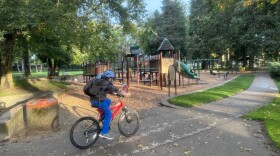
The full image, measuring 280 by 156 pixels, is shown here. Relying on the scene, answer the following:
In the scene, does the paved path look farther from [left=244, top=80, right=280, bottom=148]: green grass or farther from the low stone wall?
the low stone wall

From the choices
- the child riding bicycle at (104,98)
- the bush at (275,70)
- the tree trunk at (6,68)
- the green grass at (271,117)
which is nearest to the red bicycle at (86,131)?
the child riding bicycle at (104,98)

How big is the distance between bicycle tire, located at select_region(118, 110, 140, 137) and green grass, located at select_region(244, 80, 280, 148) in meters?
2.78

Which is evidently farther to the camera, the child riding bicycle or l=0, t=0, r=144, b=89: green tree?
l=0, t=0, r=144, b=89: green tree

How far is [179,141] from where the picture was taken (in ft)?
18.2

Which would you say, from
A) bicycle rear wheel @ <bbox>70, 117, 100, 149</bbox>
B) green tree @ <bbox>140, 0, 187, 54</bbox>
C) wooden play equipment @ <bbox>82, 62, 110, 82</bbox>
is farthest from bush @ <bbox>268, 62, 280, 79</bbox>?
green tree @ <bbox>140, 0, 187, 54</bbox>

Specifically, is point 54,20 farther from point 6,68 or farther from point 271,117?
point 271,117

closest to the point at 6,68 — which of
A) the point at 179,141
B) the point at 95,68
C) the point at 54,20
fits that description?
the point at 54,20

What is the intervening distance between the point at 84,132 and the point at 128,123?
1130mm

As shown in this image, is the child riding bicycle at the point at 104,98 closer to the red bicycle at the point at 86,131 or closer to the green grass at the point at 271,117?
the red bicycle at the point at 86,131

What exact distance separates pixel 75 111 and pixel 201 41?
1247 inches

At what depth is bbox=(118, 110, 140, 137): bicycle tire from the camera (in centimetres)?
600

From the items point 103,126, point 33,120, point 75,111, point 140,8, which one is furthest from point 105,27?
point 103,126

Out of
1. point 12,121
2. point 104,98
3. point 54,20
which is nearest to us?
point 104,98

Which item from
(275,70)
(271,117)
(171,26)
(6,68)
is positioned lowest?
(271,117)
